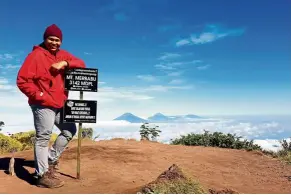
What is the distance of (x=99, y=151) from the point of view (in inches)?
426

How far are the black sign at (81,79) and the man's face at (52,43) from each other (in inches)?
20.3

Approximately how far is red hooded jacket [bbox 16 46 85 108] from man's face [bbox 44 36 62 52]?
0.32ft

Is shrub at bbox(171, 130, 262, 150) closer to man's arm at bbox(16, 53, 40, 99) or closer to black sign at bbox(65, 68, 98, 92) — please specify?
black sign at bbox(65, 68, 98, 92)

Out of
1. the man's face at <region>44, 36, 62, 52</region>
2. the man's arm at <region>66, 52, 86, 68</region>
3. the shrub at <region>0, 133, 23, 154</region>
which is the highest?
the man's face at <region>44, 36, 62, 52</region>

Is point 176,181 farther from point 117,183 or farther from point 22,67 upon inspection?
point 22,67

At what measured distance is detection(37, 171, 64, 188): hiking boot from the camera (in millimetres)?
7446

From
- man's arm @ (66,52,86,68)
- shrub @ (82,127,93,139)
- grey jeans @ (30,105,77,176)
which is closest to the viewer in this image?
grey jeans @ (30,105,77,176)

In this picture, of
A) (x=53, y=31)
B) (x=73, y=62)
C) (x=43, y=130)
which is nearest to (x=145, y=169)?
(x=43, y=130)

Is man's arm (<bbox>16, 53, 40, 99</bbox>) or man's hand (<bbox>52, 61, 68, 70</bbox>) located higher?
man's hand (<bbox>52, 61, 68, 70</bbox>)

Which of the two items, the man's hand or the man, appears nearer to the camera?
the man

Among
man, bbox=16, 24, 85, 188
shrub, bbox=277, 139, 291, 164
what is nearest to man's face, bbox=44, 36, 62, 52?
man, bbox=16, 24, 85, 188

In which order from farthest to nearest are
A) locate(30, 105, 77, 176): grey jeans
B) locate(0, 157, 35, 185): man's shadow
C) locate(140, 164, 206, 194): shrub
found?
locate(0, 157, 35, 185): man's shadow, locate(30, 105, 77, 176): grey jeans, locate(140, 164, 206, 194): shrub

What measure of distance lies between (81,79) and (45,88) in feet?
3.31

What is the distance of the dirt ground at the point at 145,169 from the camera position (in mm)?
7828
